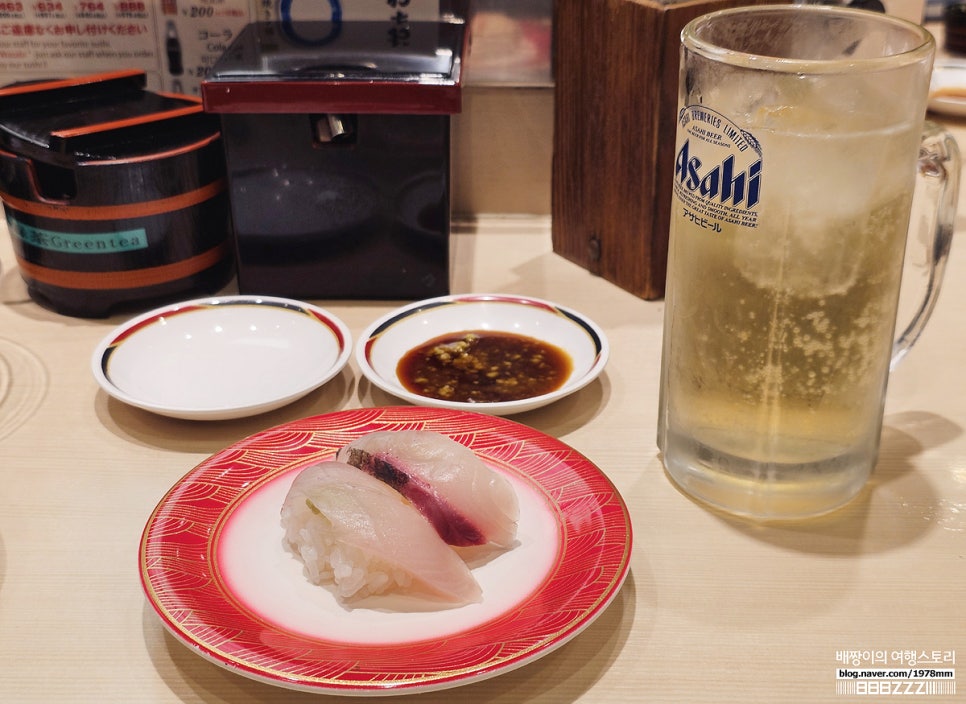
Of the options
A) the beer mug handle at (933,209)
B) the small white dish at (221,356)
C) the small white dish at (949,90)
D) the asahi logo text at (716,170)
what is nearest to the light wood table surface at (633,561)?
the small white dish at (221,356)

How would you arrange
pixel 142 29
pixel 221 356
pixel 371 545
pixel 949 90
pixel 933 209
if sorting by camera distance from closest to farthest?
pixel 371 545
pixel 933 209
pixel 221 356
pixel 142 29
pixel 949 90

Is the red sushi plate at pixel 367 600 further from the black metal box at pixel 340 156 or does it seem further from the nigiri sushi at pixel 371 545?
the black metal box at pixel 340 156

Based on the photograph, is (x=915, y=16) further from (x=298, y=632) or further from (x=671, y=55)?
(x=298, y=632)

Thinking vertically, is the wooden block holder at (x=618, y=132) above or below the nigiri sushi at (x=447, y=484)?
above

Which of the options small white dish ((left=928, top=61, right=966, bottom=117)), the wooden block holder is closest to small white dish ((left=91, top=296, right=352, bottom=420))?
the wooden block holder

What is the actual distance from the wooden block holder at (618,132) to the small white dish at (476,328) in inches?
6.5

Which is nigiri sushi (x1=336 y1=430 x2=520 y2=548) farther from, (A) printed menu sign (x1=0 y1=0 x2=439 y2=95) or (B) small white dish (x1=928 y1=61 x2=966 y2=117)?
(B) small white dish (x1=928 y1=61 x2=966 y2=117)

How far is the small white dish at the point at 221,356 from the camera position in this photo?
942 mm

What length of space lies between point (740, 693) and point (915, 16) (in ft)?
4.90

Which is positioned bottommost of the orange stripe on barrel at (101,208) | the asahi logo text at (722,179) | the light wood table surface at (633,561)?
the light wood table surface at (633,561)

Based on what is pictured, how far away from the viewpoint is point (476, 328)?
1.12 metres

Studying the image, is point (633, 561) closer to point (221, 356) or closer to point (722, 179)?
point (722, 179)

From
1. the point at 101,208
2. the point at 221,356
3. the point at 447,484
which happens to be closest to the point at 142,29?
the point at 101,208

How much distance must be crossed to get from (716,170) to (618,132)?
50cm
